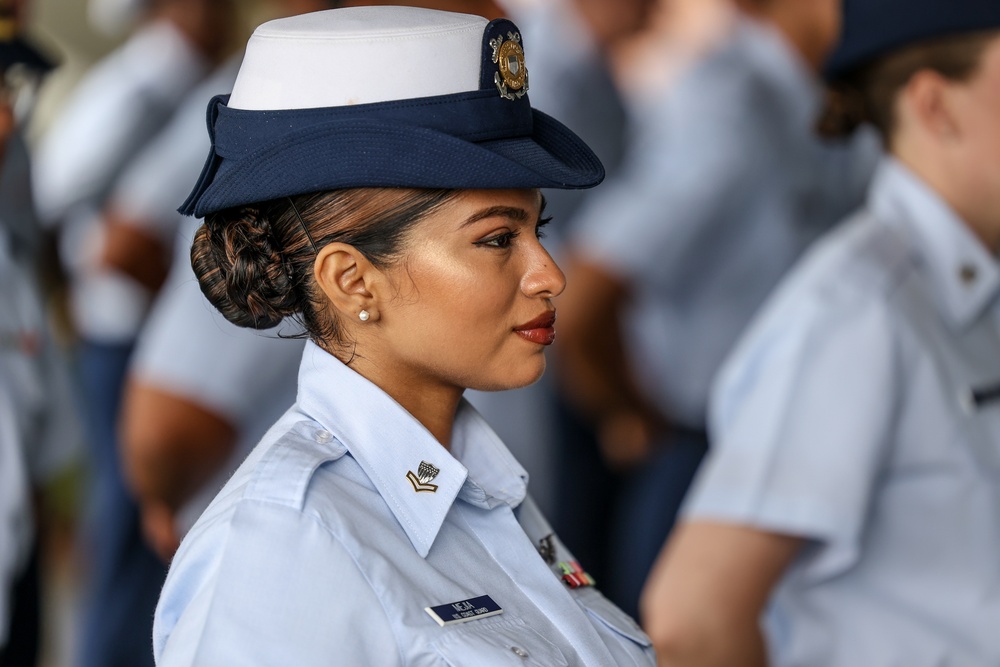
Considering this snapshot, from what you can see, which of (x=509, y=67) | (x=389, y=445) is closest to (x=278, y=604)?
(x=389, y=445)

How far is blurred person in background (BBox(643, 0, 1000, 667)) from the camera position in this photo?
2096mm

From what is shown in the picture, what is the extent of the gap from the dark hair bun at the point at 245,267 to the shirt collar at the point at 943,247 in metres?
1.26

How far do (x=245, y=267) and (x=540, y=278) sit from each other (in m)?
0.29

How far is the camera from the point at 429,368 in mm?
1414

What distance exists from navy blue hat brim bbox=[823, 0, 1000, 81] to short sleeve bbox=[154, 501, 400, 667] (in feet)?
4.95

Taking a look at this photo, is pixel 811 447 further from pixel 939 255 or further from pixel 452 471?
pixel 452 471

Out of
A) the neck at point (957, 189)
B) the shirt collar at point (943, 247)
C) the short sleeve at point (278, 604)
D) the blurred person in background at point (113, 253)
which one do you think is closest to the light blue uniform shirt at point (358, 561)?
the short sleeve at point (278, 604)

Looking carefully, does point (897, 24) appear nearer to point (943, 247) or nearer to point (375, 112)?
point (943, 247)

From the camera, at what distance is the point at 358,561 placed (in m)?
1.25

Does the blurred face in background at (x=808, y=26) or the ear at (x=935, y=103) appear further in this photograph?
the blurred face in background at (x=808, y=26)

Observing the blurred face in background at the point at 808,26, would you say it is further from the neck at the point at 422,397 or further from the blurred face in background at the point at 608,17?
the neck at the point at 422,397

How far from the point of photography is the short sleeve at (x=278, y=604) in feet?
3.92

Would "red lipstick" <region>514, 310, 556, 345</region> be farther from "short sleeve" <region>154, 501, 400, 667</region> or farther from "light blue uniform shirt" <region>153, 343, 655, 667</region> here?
"short sleeve" <region>154, 501, 400, 667</region>

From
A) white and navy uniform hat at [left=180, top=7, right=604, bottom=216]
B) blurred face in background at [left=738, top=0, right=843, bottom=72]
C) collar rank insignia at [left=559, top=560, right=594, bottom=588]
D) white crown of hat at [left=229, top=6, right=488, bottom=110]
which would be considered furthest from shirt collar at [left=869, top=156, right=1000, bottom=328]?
blurred face in background at [left=738, top=0, right=843, bottom=72]
